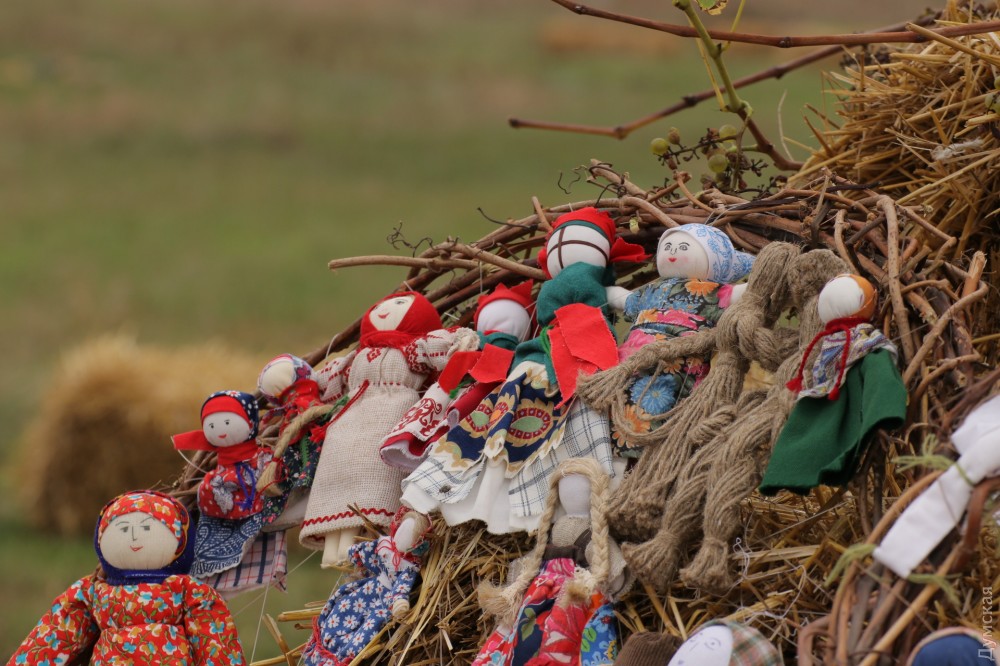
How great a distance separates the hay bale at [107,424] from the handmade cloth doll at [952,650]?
12.3ft

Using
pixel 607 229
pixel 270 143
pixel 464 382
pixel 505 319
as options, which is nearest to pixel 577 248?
pixel 607 229

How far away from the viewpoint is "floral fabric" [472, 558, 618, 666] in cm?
182

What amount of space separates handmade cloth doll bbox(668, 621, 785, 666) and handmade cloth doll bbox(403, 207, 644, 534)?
0.39 meters

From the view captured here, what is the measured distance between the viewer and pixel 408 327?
2.37 metres

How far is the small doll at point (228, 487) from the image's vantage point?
2299mm

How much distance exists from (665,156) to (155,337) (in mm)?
5207

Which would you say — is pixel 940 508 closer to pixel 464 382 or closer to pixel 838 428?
pixel 838 428

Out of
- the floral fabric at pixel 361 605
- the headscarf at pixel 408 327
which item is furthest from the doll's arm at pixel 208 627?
the headscarf at pixel 408 327

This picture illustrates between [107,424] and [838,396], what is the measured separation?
12.7ft

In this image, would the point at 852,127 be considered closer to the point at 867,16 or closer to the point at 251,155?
the point at 251,155

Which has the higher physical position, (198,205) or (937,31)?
(937,31)

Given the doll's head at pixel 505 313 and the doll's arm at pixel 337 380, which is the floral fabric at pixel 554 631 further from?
the doll's arm at pixel 337 380

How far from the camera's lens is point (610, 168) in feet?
7.73

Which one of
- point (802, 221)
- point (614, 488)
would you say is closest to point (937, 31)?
point (802, 221)
